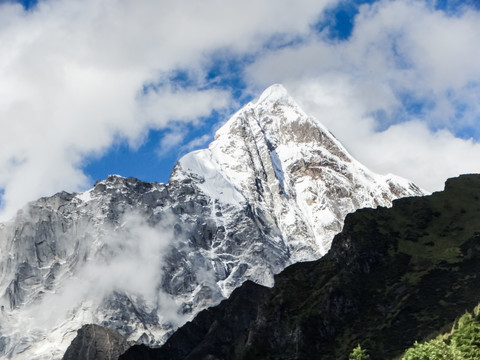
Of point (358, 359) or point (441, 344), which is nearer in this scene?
point (441, 344)

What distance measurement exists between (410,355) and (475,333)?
41.9 ft

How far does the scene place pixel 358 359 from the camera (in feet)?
619

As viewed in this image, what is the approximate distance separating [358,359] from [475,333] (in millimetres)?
50475

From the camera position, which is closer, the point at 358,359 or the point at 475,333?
the point at 475,333

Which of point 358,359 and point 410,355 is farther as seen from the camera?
point 358,359

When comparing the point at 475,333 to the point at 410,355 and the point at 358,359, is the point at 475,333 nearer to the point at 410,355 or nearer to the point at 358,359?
the point at 410,355

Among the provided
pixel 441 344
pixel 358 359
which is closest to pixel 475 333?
pixel 441 344

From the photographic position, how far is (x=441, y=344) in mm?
150125

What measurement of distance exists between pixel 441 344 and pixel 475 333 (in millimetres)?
9167

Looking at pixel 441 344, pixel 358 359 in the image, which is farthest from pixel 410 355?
pixel 358 359

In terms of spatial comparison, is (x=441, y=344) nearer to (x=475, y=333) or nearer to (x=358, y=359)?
(x=475, y=333)

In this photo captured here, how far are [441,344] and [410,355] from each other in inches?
374

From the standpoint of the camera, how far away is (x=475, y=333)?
143000mm

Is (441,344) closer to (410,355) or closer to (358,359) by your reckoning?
(410,355)
